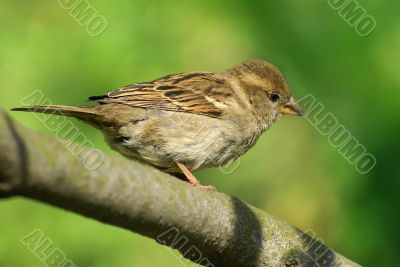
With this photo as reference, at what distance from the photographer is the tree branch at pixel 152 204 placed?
1.86 meters

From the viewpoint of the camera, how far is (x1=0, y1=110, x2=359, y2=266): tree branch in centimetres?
186

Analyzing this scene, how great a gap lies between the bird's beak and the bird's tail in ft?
4.48

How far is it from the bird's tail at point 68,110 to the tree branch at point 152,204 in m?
1.14

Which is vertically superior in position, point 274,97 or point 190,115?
point 274,97

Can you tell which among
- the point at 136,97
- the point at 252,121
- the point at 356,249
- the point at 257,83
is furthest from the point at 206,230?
the point at 257,83

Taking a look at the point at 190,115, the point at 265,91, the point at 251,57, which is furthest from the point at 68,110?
the point at 265,91

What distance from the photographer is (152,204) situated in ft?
7.45

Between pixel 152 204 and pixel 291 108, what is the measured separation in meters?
2.60

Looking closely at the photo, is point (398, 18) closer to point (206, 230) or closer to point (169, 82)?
point (169, 82)

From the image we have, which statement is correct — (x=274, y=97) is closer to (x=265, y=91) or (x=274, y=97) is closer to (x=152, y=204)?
(x=265, y=91)

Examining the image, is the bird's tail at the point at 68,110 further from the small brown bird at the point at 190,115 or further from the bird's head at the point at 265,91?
the bird's head at the point at 265,91

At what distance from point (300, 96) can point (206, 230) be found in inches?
72.5

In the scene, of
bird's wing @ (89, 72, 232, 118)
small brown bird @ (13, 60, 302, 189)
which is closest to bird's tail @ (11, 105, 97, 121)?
small brown bird @ (13, 60, 302, 189)

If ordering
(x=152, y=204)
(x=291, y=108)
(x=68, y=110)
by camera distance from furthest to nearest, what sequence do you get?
(x=291, y=108) → (x=68, y=110) → (x=152, y=204)
